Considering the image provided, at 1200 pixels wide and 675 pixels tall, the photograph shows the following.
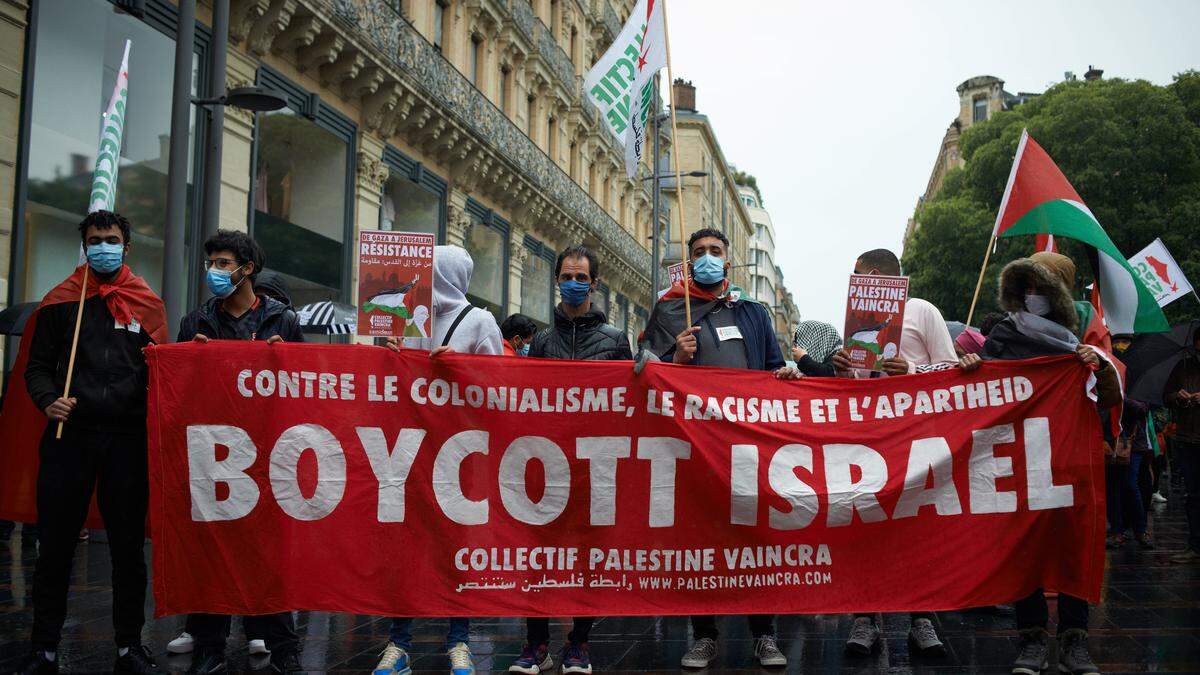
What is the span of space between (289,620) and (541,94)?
77.7 feet

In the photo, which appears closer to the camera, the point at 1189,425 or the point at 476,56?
the point at 1189,425

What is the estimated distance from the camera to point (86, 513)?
5020 mm

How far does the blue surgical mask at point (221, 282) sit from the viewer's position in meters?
5.19

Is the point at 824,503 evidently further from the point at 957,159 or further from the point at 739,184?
the point at 739,184

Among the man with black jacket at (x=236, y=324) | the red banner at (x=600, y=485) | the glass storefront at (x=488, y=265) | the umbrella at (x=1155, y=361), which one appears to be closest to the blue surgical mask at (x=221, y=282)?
the man with black jacket at (x=236, y=324)

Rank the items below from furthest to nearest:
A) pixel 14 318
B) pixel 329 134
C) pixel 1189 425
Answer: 1. pixel 329 134
2. pixel 14 318
3. pixel 1189 425

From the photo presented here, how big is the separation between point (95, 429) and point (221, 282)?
910 millimetres

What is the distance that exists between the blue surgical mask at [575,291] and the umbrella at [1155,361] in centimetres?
576

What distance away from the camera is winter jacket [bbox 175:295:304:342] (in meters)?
5.38

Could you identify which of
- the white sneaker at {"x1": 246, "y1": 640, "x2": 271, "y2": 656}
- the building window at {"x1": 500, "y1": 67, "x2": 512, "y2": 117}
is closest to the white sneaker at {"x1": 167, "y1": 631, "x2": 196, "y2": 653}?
the white sneaker at {"x1": 246, "y1": 640, "x2": 271, "y2": 656}

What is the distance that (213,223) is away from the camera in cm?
956

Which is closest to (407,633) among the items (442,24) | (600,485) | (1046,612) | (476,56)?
(600,485)

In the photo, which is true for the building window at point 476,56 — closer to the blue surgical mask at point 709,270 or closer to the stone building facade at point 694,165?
the blue surgical mask at point 709,270

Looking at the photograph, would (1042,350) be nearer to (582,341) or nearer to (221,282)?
(582,341)
